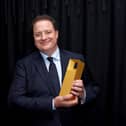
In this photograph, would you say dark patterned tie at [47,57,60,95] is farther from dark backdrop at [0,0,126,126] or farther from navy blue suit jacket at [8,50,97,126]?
dark backdrop at [0,0,126,126]

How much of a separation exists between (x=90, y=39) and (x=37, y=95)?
64cm

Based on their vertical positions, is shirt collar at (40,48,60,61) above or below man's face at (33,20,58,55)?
below

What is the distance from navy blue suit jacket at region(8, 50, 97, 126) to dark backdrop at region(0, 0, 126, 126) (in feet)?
1.28

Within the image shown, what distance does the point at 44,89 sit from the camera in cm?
171

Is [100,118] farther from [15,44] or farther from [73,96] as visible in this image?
[15,44]

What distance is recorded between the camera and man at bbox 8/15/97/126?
1.65m

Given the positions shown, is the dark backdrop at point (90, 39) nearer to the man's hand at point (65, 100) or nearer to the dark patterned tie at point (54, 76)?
the dark patterned tie at point (54, 76)

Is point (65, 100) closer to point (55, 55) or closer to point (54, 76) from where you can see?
point (54, 76)

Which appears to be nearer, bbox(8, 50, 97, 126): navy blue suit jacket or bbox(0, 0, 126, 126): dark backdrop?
bbox(8, 50, 97, 126): navy blue suit jacket

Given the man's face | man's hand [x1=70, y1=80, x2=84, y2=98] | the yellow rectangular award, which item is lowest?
man's hand [x1=70, y1=80, x2=84, y2=98]

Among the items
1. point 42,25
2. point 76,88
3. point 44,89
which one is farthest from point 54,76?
point 42,25

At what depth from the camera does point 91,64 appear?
216cm

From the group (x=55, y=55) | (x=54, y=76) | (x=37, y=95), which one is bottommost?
(x=37, y=95)

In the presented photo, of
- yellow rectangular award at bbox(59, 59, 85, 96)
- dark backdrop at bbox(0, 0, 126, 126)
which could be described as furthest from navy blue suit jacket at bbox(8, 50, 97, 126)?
dark backdrop at bbox(0, 0, 126, 126)
